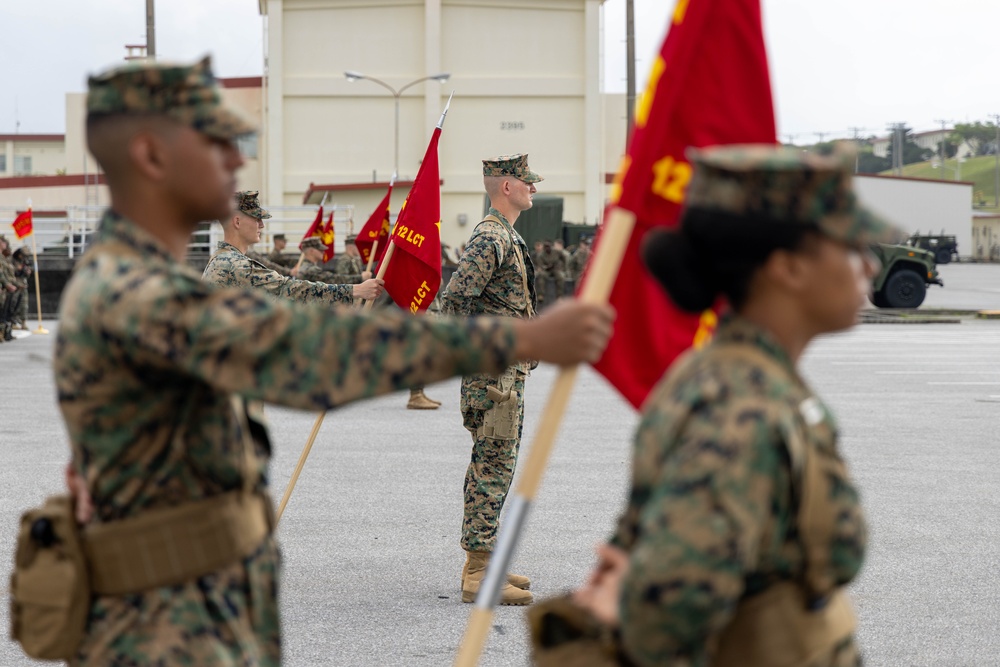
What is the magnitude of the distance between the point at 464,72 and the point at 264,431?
47.2 metres

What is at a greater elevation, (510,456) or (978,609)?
(510,456)

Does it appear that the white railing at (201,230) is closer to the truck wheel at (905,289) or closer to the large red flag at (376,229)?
the truck wheel at (905,289)

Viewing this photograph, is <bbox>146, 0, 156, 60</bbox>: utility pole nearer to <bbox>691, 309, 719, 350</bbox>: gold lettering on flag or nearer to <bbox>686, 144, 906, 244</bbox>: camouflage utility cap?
<bbox>691, 309, 719, 350</bbox>: gold lettering on flag

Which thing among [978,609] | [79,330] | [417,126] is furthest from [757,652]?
[417,126]

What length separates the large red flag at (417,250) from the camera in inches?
311

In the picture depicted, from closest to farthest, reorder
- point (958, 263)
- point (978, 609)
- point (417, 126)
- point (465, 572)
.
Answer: point (978, 609) < point (465, 572) < point (417, 126) < point (958, 263)

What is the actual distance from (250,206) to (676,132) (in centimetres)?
Result: 526

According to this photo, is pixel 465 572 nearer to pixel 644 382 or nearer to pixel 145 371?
pixel 644 382

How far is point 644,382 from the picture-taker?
124 inches

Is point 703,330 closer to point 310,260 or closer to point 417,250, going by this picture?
point 417,250

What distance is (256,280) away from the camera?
300 inches

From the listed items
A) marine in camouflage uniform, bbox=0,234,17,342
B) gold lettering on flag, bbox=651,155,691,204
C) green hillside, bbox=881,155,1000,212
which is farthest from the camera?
green hillside, bbox=881,155,1000,212

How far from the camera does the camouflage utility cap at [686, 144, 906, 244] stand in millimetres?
2082

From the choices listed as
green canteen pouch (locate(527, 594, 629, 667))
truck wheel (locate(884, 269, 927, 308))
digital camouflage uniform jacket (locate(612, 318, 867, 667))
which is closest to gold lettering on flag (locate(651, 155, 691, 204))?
digital camouflage uniform jacket (locate(612, 318, 867, 667))
